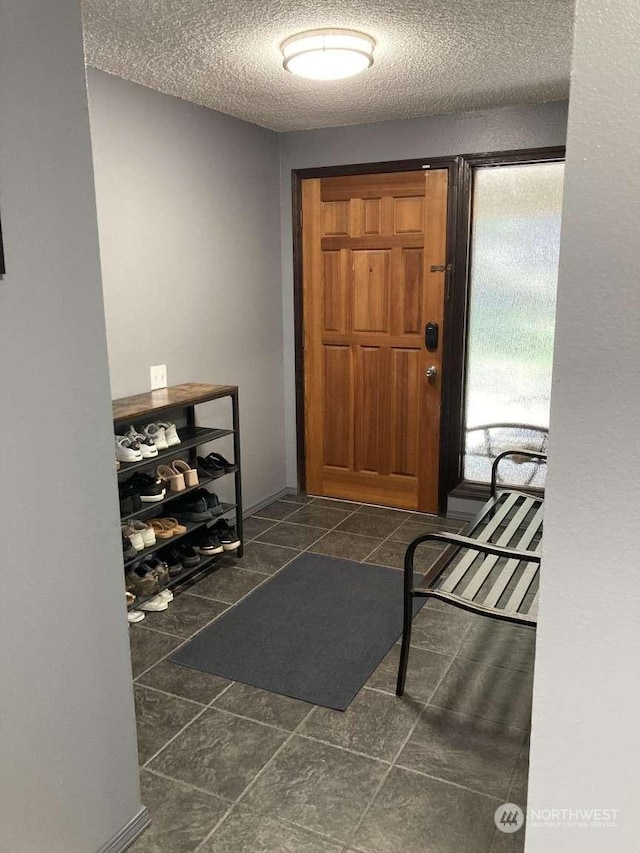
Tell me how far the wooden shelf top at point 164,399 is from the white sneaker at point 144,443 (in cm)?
12

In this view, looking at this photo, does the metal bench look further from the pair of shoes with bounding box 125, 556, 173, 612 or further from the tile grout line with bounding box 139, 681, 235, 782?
the pair of shoes with bounding box 125, 556, 173, 612

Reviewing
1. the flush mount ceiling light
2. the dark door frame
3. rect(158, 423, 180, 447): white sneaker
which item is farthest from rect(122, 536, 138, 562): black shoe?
the flush mount ceiling light

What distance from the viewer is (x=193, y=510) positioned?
135 inches

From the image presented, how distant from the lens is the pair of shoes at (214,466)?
353cm

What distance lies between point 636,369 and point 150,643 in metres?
2.47

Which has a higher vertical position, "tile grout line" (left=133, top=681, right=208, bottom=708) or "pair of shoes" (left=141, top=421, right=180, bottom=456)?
"pair of shoes" (left=141, top=421, right=180, bottom=456)

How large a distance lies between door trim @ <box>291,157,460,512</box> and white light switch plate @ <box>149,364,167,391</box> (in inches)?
47.7

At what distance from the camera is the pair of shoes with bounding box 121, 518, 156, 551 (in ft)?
9.86

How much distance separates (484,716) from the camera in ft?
7.78

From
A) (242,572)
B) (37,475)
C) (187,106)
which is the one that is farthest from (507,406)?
(37,475)

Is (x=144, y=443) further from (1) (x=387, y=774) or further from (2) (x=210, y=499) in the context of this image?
(1) (x=387, y=774)

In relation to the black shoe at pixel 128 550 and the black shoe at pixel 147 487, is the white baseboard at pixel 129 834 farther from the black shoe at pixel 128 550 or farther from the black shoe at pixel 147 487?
the black shoe at pixel 147 487

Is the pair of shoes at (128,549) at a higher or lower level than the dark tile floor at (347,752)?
higher

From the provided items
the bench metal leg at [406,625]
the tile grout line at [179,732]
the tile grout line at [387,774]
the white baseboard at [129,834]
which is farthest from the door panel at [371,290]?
the white baseboard at [129,834]
